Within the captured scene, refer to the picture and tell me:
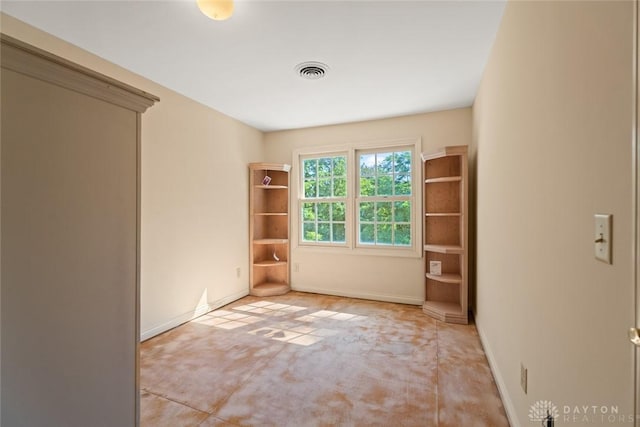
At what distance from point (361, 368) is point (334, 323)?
0.90m

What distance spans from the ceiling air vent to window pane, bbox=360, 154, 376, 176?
1552mm

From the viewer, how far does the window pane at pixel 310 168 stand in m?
4.28

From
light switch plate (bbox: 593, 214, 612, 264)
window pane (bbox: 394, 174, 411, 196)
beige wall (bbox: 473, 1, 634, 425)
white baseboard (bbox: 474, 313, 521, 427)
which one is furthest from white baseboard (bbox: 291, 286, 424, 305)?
light switch plate (bbox: 593, 214, 612, 264)

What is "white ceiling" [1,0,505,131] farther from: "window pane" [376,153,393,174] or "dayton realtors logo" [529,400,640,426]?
"dayton realtors logo" [529,400,640,426]

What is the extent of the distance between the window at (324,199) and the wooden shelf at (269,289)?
0.76 m

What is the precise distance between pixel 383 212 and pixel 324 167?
3.59 feet

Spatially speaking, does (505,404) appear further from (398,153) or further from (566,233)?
(398,153)

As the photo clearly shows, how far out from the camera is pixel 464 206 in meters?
3.08

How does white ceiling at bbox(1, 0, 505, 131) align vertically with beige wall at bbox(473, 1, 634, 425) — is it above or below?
above

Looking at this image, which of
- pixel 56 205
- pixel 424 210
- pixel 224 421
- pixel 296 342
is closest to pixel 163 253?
pixel 296 342

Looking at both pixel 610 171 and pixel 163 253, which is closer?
pixel 610 171

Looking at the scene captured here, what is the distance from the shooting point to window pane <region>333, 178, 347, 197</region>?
4070 mm

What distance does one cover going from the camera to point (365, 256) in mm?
3896

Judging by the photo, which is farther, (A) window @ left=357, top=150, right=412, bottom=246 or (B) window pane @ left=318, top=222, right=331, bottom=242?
(B) window pane @ left=318, top=222, right=331, bottom=242
